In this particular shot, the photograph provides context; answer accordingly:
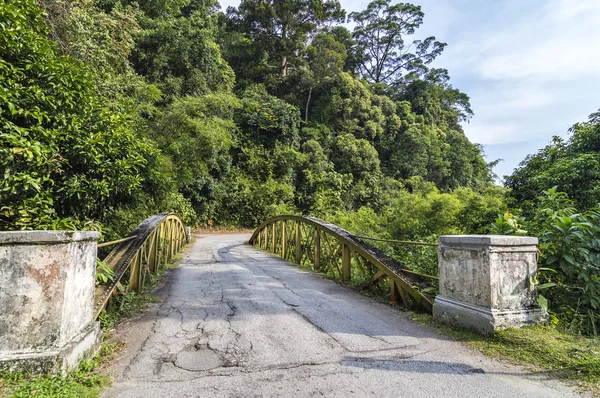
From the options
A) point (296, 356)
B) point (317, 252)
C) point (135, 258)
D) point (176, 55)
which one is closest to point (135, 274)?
point (135, 258)

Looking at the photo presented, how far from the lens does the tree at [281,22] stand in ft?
91.4

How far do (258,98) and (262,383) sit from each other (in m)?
24.9

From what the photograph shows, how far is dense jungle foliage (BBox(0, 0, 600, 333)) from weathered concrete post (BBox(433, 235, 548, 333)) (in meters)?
0.51

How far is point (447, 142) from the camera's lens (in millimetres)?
32906

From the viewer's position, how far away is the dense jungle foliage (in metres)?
3.51

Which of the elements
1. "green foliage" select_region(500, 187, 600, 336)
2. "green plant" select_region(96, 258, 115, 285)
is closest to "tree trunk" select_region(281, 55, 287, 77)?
"green plant" select_region(96, 258, 115, 285)

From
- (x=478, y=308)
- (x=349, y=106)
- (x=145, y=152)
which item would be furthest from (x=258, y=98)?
(x=478, y=308)

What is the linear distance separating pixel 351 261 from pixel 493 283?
148 inches

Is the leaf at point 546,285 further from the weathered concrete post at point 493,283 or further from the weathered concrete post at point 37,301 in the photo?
the weathered concrete post at point 37,301

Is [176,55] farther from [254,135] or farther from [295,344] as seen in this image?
[295,344]

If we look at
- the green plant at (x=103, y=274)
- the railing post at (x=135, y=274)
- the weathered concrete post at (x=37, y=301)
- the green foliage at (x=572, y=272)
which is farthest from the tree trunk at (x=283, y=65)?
the weathered concrete post at (x=37, y=301)

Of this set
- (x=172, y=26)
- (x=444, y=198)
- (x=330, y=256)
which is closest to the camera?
(x=330, y=256)

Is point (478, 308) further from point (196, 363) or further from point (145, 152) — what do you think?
point (145, 152)

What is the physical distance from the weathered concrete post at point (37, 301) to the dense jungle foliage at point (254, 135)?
4.66 feet
